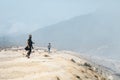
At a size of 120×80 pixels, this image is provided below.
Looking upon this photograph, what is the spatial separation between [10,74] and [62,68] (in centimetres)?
554

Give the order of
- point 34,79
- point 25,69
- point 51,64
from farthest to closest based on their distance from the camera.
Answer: point 51,64, point 25,69, point 34,79

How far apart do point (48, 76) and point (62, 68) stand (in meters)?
5.20

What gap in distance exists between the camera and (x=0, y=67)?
1280 inches

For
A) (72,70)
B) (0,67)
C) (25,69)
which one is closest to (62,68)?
(72,70)

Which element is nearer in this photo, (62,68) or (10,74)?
(10,74)

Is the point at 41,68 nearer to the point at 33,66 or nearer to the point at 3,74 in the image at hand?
the point at 33,66

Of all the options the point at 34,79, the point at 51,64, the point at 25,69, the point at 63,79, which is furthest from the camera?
the point at 51,64

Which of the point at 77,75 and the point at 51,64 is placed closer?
the point at 77,75

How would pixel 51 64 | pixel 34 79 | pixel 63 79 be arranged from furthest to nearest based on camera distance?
pixel 51 64 < pixel 63 79 < pixel 34 79

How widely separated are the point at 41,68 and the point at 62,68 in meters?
2.33

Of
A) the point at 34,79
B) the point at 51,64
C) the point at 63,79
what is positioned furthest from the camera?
the point at 51,64

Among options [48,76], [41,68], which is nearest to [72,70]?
[41,68]

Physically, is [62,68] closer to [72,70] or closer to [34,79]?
[72,70]

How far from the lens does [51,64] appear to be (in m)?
33.8
